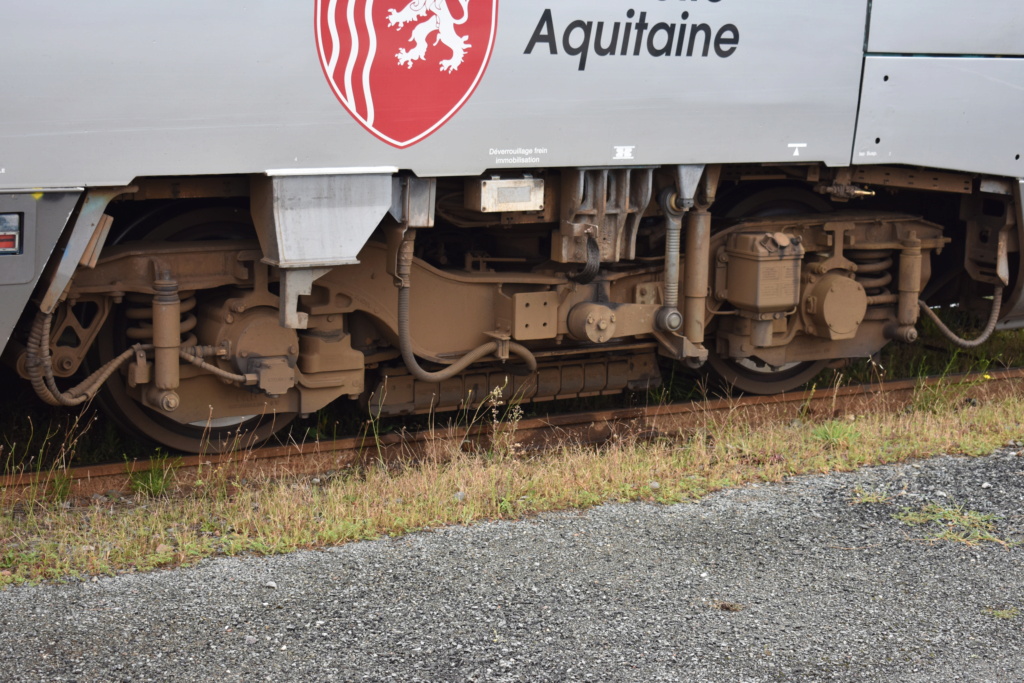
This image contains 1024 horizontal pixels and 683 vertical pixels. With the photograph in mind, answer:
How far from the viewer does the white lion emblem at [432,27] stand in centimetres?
495

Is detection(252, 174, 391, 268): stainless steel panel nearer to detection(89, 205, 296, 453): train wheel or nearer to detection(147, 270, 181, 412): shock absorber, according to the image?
detection(147, 270, 181, 412): shock absorber

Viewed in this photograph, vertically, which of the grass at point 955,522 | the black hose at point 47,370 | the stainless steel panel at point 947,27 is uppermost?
the stainless steel panel at point 947,27

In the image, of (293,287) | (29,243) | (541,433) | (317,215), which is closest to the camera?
(29,243)

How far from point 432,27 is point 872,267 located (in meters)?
3.57

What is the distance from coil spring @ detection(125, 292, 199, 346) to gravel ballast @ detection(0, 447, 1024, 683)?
1.61m

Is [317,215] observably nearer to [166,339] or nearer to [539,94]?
[166,339]

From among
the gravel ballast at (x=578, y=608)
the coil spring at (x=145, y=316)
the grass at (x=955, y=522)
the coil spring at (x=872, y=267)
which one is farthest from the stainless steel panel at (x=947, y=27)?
the coil spring at (x=145, y=316)

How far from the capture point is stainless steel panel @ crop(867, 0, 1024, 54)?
616 cm

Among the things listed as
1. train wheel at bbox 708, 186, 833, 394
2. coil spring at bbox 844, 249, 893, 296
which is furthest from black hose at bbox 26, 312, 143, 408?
coil spring at bbox 844, 249, 893, 296

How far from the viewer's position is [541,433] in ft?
21.8

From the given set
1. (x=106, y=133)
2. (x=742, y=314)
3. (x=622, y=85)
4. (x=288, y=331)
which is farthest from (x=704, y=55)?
(x=106, y=133)

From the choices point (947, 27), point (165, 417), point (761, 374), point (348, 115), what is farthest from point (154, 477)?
point (947, 27)

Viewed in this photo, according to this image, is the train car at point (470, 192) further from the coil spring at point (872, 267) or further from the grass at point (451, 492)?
the grass at point (451, 492)

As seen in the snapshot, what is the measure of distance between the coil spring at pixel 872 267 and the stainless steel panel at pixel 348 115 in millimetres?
1229
